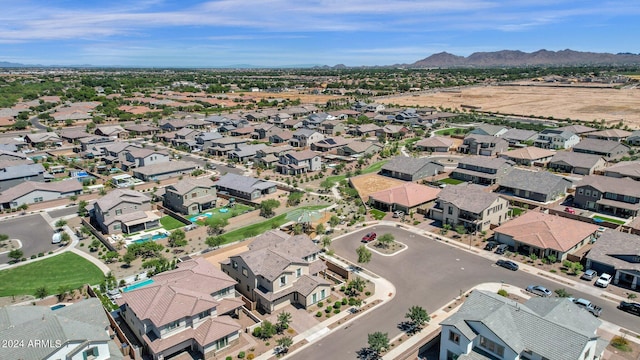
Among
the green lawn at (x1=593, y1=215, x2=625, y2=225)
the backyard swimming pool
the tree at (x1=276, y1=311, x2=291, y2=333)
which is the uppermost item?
the green lawn at (x1=593, y1=215, x2=625, y2=225)

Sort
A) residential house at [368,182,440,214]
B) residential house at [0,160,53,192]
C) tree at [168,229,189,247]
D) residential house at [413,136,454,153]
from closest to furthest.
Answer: tree at [168,229,189,247]
residential house at [368,182,440,214]
residential house at [0,160,53,192]
residential house at [413,136,454,153]

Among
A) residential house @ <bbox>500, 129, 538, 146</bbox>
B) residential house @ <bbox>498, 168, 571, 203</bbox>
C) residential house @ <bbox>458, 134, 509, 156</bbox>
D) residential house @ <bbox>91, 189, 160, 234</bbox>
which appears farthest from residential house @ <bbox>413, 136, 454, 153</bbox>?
residential house @ <bbox>91, 189, 160, 234</bbox>

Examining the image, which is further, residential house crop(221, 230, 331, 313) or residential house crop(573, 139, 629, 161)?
residential house crop(573, 139, 629, 161)

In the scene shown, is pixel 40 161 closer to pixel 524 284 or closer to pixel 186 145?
pixel 186 145

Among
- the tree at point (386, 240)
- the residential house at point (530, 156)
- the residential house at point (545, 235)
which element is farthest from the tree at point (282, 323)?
the residential house at point (530, 156)

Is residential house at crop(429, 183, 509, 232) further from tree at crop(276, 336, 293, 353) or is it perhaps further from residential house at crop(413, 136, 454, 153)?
residential house at crop(413, 136, 454, 153)

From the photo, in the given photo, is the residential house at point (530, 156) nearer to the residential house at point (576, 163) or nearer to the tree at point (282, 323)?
the residential house at point (576, 163)

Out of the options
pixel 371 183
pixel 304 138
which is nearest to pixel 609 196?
pixel 371 183
